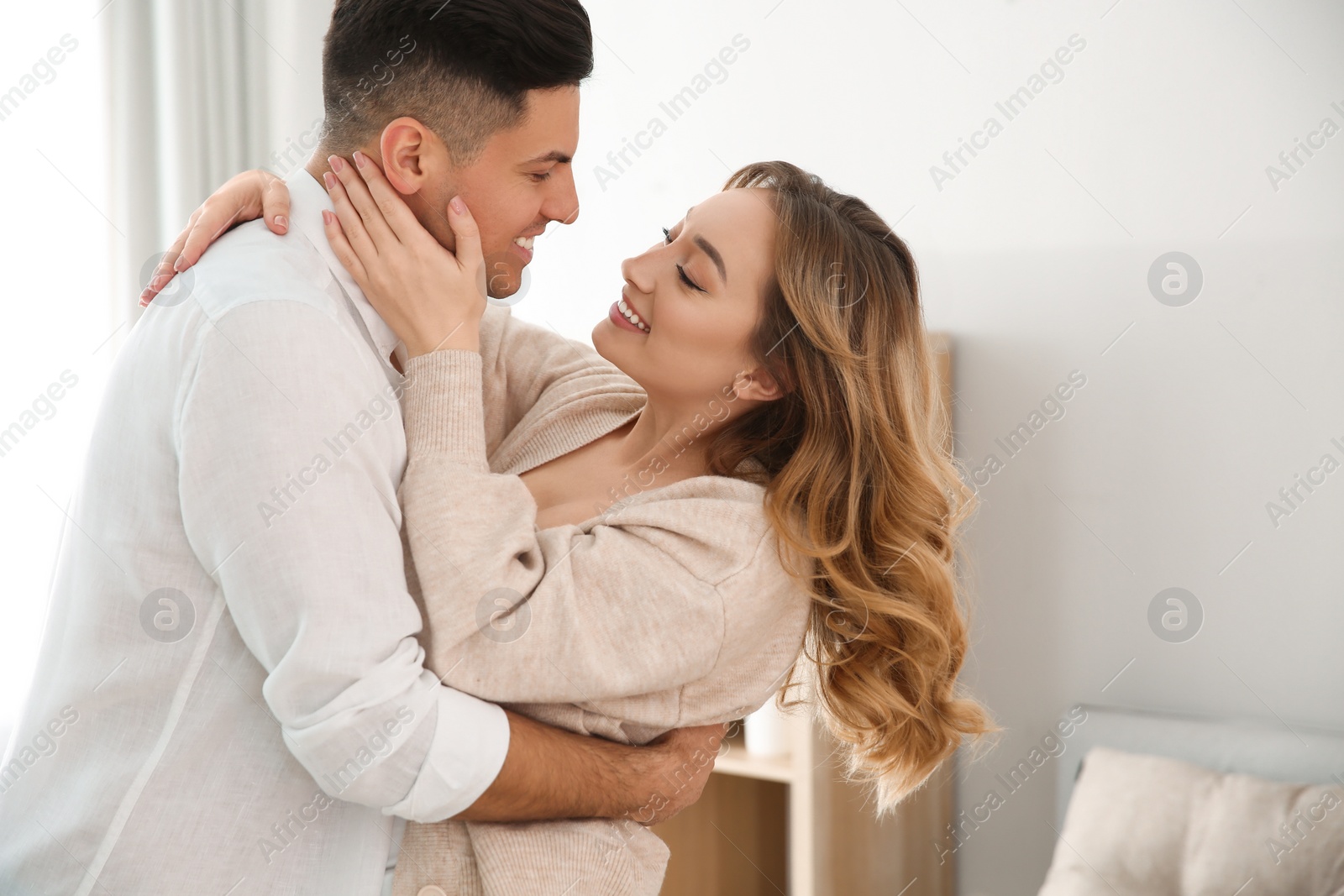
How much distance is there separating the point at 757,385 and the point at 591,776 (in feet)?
1.85

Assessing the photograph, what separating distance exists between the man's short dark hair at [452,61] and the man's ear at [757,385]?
0.45 metres

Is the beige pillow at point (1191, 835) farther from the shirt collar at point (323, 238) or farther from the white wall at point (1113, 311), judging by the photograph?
the shirt collar at point (323, 238)

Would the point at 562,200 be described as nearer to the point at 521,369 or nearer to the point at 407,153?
the point at 407,153

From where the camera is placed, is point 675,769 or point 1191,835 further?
point 1191,835

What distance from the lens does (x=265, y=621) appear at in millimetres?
944

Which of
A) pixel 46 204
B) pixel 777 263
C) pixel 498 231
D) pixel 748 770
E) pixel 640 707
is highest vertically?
pixel 777 263

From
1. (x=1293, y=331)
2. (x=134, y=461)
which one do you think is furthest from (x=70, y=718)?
(x=1293, y=331)

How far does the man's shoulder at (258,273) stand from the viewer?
100 centimetres

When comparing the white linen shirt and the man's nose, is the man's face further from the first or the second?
the white linen shirt

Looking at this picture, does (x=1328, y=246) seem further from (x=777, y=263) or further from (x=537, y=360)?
(x=537, y=360)

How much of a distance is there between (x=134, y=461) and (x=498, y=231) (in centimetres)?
48

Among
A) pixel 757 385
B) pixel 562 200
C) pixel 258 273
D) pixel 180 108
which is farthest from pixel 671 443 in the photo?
pixel 180 108

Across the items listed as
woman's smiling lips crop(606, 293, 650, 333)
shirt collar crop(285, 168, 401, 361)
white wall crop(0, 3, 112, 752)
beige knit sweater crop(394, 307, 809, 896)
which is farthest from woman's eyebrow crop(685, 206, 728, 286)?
white wall crop(0, 3, 112, 752)

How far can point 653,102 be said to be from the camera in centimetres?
284
